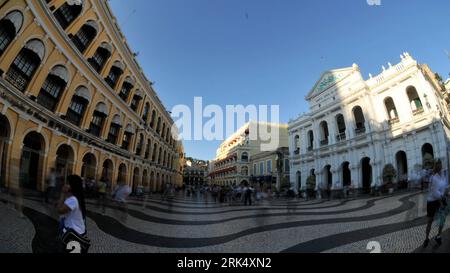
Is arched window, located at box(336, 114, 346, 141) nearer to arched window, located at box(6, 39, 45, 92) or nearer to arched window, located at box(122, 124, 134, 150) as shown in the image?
arched window, located at box(122, 124, 134, 150)

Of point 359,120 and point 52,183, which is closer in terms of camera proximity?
point 52,183

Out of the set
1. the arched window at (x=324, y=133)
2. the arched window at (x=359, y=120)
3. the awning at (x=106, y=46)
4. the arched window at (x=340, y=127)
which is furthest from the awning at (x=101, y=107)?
the arched window at (x=324, y=133)

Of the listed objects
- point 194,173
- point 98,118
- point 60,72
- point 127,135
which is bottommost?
point 194,173

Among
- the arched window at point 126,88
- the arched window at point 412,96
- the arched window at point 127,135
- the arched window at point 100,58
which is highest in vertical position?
the arched window at point 100,58

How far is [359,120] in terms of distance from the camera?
16.8m

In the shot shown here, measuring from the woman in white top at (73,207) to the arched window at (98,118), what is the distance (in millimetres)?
10601

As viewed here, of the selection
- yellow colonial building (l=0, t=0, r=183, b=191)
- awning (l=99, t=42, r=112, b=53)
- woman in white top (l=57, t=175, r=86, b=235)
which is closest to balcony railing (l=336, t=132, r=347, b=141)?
yellow colonial building (l=0, t=0, r=183, b=191)

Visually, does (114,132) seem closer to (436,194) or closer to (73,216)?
(73,216)

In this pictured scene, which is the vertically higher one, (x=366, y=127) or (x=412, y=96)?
(x=412, y=96)

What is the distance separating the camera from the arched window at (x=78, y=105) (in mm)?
10578

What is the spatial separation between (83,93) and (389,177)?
18.1 m

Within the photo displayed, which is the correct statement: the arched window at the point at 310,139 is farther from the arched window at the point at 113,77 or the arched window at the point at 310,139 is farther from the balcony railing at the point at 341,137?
the arched window at the point at 113,77

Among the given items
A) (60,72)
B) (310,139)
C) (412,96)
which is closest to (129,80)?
(60,72)
